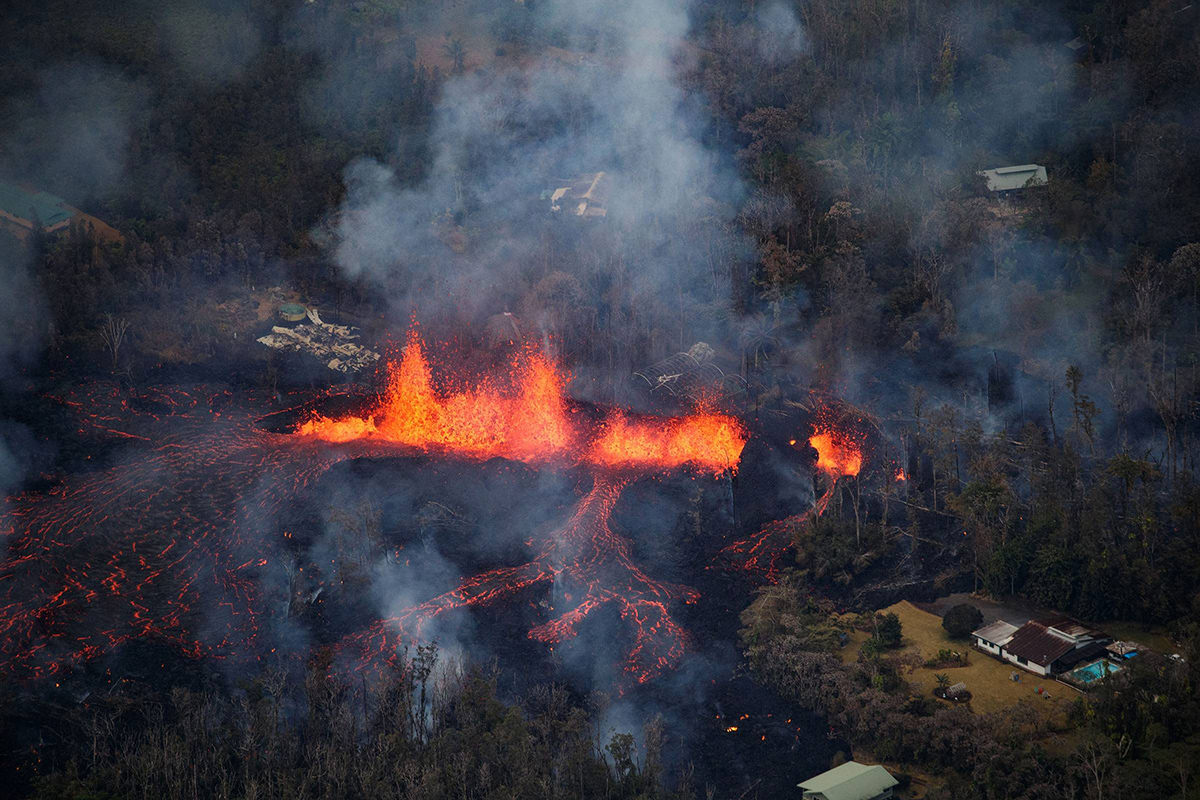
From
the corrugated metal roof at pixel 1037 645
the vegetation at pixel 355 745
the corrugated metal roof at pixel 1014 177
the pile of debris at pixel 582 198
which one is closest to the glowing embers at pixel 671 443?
the corrugated metal roof at pixel 1037 645

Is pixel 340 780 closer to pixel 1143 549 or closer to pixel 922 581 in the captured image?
pixel 922 581

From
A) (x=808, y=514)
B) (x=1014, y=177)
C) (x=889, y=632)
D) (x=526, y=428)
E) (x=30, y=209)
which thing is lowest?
(x=889, y=632)

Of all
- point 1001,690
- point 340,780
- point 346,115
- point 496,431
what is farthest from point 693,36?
point 340,780

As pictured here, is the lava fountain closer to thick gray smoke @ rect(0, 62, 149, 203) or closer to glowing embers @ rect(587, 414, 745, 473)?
glowing embers @ rect(587, 414, 745, 473)

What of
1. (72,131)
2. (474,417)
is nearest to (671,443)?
(474,417)

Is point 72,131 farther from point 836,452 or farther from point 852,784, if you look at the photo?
point 852,784

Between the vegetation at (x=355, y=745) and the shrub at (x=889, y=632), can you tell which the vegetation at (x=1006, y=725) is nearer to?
the shrub at (x=889, y=632)
